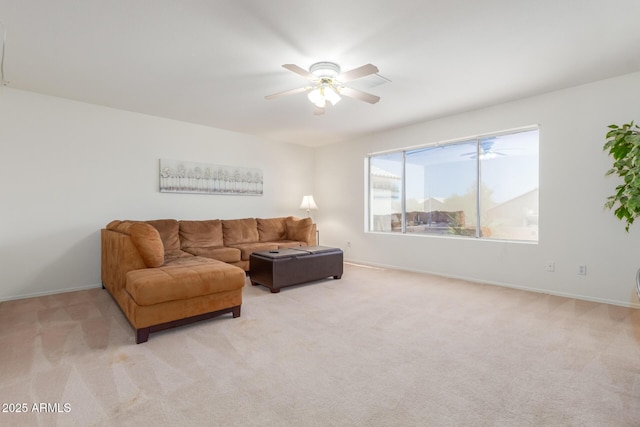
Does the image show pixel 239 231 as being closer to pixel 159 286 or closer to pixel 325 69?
pixel 159 286

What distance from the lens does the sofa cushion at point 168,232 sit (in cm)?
438

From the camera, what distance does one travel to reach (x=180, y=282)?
8.46 feet

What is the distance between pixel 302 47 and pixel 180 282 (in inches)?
89.3

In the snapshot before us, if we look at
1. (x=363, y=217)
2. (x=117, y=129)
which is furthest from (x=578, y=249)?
(x=117, y=129)

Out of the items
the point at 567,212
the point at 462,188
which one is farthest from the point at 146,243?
the point at 567,212

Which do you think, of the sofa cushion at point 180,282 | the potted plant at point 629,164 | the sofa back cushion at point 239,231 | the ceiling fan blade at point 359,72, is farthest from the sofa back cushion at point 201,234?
the potted plant at point 629,164

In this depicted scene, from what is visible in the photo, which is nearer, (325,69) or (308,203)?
(325,69)

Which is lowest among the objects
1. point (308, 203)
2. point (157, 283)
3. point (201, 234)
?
point (157, 283)

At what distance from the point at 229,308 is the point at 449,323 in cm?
204

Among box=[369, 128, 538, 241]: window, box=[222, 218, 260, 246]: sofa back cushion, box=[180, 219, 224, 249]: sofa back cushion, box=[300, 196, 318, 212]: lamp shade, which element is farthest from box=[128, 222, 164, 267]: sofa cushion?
box=[369, 128, 538, 241]: window

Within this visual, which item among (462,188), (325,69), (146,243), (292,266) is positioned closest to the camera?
(146,243)

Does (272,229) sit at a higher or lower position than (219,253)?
higher

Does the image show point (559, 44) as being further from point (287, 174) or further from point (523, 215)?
point (287, 174)

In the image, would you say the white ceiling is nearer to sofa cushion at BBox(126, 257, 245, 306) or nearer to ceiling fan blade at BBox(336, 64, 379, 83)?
ceiling fan blade at BBox(336, 64, 379, 83)
